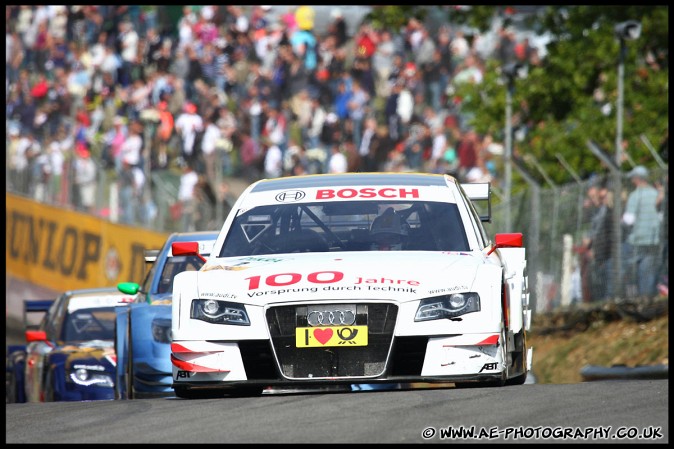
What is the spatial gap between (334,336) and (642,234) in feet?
28.0

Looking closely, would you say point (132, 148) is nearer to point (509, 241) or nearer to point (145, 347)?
point (145, 347)

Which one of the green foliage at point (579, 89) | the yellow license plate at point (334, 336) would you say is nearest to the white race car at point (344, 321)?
the yellow license plate at point (334, 336)

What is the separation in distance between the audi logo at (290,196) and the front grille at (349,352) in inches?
59.5

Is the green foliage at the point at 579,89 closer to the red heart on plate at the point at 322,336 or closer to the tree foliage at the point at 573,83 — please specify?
the tree foliage at the point at 573,83

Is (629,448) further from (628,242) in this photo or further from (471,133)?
(471,133)

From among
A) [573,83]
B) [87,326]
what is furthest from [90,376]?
[573,83]

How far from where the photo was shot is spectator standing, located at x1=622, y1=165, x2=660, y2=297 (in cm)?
1664

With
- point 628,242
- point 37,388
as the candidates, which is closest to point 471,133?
point 628,242

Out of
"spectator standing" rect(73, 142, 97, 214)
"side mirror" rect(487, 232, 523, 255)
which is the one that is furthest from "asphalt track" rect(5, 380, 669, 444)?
"spectator standing" rect(73, 142, 97, 214)

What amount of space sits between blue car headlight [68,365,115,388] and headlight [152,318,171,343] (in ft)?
5.37

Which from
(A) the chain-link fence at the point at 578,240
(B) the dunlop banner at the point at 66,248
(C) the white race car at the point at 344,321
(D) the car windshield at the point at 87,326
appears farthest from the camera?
(B) the dunlop banner at the point at 66,248

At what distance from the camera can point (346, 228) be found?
10.1 meters

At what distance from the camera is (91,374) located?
1322 cm

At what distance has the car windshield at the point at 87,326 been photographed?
15156mm
